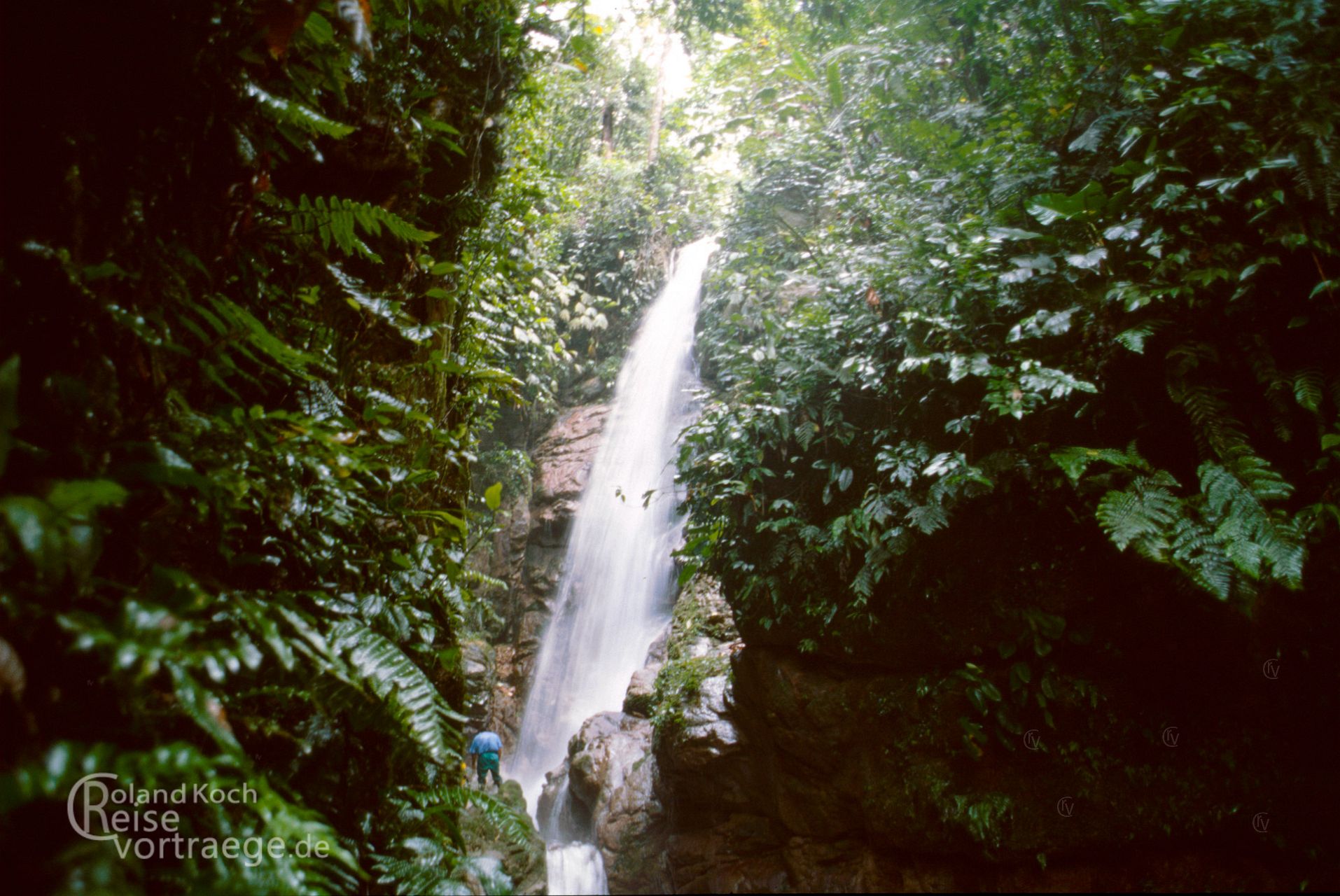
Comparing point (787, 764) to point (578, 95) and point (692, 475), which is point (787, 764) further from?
point (578, 95)

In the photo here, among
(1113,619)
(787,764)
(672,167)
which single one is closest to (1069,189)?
(1113,619)

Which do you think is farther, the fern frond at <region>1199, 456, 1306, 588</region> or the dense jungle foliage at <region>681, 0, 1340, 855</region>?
the dense jungle foliage at <region>681, 0, 1340, 855</region>

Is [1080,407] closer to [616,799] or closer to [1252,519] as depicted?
[1252,519]

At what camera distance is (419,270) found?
3287 mm

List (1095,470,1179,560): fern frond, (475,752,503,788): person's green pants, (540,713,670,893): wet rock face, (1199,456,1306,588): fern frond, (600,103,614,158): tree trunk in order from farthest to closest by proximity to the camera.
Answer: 1. (600,103,614,158): tree trunk
2. (475,752,503,788): person's green pants
3. (540,713,670,893): wet rock face
4. (1095,470,1179,560): fern frond
5. (1199,456,1306,588): fern frond

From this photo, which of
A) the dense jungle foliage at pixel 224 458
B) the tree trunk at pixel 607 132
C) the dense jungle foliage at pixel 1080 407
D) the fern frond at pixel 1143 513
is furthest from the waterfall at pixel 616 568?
the dense jungle foliage at pixel 224 458

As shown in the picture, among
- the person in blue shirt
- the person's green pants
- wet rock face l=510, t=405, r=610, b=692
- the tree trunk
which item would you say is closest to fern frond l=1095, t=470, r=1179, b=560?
the person in blue shirt

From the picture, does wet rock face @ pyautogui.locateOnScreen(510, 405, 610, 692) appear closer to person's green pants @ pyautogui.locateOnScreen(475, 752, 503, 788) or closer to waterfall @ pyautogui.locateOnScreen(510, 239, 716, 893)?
waterfall @ pyautogui.locateOnScreen(510, 239, 716, 893)

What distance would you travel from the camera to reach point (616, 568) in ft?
34.8

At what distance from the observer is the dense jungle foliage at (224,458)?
3.48 feet

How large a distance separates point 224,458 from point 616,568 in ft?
30.4

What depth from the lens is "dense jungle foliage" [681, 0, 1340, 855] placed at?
9.35ft

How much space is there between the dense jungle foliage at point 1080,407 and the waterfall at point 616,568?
3.79 metres

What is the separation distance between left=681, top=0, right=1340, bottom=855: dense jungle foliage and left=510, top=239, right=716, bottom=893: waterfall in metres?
3.79
